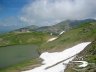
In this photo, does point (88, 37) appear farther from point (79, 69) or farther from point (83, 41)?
point (79, 69)

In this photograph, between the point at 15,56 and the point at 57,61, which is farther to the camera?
the point at 15,56

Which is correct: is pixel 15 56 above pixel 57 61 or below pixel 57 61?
above

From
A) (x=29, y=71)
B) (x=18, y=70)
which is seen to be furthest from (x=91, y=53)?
(x=18, y=70)

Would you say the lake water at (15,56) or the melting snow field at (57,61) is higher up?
the lake water at (15,56)

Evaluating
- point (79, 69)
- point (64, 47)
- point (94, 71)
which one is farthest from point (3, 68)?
point (94, 71)

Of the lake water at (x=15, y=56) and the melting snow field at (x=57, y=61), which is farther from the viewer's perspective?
the lake water at (x=15, y=56)

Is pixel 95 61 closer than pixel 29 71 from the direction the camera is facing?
Yes

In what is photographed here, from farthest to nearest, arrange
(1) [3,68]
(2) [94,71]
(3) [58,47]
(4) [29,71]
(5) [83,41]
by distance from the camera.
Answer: (3) [58,47] → (5) [83,41] → (1) [3,68] → (4) [29,71] → (2) [94,71]

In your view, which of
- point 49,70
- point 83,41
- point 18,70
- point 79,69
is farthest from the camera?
point 83,41

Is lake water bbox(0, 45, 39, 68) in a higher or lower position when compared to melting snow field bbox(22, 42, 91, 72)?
higher

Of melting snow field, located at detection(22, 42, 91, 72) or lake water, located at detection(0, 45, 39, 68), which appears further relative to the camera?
lake water, located at detection(0, 45, 39, 68)

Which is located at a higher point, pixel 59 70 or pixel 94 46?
pixel 94 46
